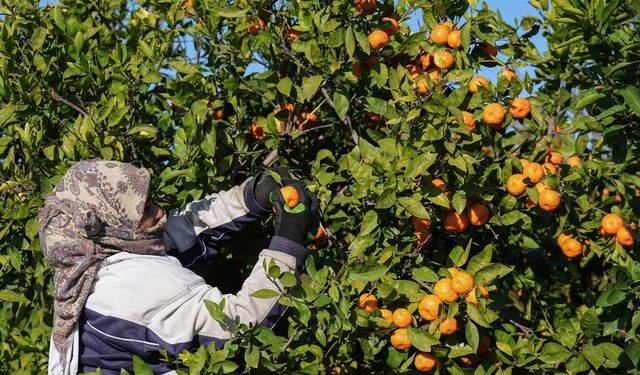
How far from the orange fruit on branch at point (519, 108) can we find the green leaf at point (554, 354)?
748 mm

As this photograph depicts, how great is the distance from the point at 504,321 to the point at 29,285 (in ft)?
5.77

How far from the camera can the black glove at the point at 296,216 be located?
2.45 metres

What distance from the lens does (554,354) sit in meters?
2.67

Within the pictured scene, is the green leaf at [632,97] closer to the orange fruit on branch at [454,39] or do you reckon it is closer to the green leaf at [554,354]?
the orange fruit on branch at [454,39]

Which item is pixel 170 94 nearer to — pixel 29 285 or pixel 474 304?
pixel 29 285

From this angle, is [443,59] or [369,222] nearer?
[369,222]

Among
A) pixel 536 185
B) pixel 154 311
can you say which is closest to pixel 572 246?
pixel 536 185

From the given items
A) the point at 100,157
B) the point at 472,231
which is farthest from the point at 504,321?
the point at 100,157

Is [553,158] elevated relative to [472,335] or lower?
elevated

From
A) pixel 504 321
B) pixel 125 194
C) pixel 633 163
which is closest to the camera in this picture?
pixel 125 194

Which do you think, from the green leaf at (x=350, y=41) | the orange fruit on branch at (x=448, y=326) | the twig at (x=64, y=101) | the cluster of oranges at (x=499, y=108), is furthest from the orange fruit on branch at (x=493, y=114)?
the twig at (x=64, y=101)

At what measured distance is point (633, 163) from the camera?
3549 millimetres

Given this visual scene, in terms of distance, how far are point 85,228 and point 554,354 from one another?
4.77 feet

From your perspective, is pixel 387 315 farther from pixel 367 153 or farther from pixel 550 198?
pixel 550 198
